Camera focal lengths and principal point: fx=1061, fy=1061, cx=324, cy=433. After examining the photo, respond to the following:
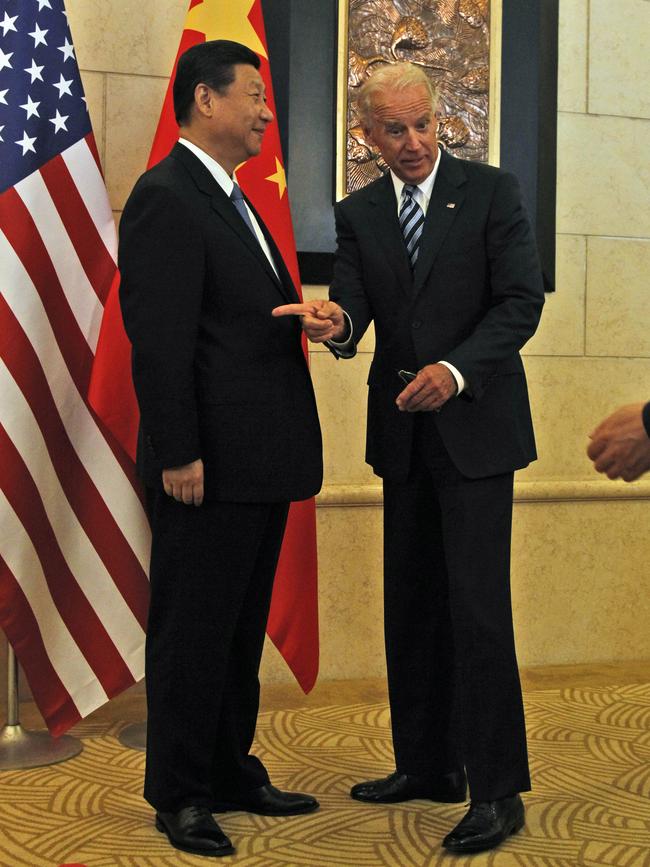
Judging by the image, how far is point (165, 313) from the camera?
2.32 meters

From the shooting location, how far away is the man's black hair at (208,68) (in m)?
2.48

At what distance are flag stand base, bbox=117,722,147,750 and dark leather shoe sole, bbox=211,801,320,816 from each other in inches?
24.2

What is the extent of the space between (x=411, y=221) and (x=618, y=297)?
1.95 meters

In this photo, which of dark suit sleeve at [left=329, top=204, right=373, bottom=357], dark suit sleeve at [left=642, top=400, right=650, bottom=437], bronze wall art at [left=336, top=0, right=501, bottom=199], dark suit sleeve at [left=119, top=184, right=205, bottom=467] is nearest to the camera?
dark suit sleeve at [left=642, top=400, right=650, bottom=437]

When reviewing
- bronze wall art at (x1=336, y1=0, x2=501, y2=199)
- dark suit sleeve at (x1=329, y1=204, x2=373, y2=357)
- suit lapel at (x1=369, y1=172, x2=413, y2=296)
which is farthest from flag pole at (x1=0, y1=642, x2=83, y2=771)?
bronze wall art at (x1=336, y1=0, x2=501, y2=199)

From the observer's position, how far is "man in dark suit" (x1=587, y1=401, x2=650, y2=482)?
1.84 meters

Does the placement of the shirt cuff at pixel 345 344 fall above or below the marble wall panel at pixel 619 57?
below

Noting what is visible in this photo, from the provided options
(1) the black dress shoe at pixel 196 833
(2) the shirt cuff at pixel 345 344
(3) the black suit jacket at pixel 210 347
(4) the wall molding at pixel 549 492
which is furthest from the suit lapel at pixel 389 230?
(4) the wall molding at pixel 549 492

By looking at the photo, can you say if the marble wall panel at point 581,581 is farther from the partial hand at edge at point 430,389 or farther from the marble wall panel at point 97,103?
the marble wall panel at point 97,103

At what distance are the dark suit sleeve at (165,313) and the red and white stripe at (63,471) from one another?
84 cm

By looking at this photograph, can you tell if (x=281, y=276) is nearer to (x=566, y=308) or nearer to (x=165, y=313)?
(x=165, y=313)

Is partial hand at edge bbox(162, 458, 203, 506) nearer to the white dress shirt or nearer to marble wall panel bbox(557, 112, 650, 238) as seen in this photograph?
the white dress shirt

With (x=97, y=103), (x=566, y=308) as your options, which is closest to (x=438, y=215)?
(x=97, y=103)

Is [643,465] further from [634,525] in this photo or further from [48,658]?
[634,525]
